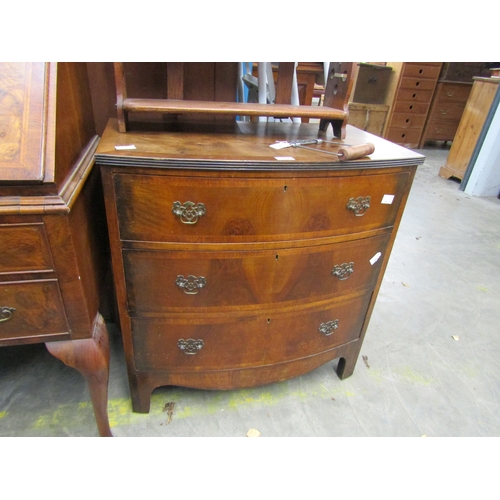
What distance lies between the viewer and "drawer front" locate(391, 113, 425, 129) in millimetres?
4895

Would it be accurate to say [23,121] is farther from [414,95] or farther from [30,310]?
[414,95]

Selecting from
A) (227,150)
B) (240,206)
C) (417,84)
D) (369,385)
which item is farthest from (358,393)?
(417,84)

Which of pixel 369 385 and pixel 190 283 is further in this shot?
pixel 369 385

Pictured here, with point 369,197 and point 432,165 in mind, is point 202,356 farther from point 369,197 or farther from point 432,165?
point 432,165

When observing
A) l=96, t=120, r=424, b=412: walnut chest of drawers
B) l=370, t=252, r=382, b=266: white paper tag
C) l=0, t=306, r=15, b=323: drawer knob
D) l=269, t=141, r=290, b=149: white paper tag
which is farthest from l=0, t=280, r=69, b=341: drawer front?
l=370, t=252, r=382, b=266: white paper tag

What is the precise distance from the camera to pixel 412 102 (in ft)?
15.9

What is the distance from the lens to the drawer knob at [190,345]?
44.0 inches

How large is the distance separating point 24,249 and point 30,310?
167 mm

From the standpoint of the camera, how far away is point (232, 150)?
93 cm

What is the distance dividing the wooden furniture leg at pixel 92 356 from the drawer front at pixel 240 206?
292mm

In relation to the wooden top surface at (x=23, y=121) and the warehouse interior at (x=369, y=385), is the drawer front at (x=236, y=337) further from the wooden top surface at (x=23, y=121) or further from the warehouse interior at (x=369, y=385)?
the wooden top surface at (x=23, y=121)

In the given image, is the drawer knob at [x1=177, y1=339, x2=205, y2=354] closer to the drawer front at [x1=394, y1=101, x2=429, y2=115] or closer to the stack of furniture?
the drawer front at [x1=394, y1=101, x2=429, y2=115]

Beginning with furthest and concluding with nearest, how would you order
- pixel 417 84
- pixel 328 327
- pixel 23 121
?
pixel 417 84, pixel 328 327, pixel 23 121

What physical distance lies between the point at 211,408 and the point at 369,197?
99cm
